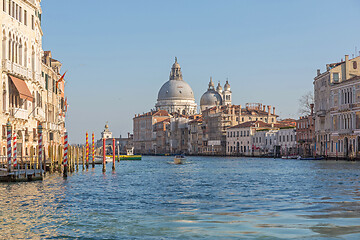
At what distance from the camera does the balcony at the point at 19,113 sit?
85.1ft

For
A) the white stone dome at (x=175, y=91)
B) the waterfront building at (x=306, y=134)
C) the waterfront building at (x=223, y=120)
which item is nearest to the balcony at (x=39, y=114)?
the waterfront building at (x=306, y=134)

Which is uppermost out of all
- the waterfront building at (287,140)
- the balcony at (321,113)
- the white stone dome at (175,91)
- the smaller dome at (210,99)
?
the white stone dome at (175,91)

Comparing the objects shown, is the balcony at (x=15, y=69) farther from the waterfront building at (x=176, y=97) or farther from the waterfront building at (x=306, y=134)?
the waterfront building at (x=176, y=97)

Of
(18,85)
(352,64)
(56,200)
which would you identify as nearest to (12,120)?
(18,85)

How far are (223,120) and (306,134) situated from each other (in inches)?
1318

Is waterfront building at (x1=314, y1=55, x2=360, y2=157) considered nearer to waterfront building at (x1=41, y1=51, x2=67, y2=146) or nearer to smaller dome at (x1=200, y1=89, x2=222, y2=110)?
waterfront building at (x1=41, y1=51, x2=67, y2=146)

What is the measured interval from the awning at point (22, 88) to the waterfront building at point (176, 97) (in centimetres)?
14152

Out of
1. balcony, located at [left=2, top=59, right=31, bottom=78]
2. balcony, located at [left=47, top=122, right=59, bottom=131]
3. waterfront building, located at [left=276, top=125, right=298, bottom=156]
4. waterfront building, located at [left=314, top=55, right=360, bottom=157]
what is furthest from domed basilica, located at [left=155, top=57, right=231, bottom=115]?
balcony, located at [left=2, top=59, right=31, bottom=78]

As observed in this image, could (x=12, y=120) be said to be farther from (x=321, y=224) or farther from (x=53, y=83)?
(x=321, y=224)

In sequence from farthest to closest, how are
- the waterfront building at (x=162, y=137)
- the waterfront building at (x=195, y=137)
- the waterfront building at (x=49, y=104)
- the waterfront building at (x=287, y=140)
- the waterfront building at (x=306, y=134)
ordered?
the waterfront building at (x=162, y=137) → the waterfront building at (x=195, y=137) → the waterfront building at (x=287, y=140) → the waterfront building at (x=306, y=134) → the waterfront building at (x=49, y=104)

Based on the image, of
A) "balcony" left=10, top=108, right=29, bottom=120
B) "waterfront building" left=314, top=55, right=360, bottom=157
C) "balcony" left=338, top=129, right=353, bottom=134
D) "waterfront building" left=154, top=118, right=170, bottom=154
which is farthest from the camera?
"waterfront building" left=154, top=118, right=170, bottom=154

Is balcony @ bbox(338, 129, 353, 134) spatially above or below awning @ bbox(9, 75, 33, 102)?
below

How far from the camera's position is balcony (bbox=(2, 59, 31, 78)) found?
2506 centimetres

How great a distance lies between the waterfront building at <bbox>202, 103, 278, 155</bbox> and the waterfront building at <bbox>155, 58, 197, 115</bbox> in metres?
49.7
